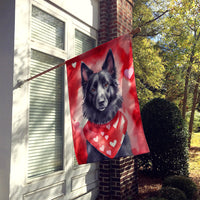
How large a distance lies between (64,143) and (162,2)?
9.85 m

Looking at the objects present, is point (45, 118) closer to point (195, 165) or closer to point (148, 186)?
point (148, 186)

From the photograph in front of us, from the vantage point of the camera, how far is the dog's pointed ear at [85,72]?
11.6 ft

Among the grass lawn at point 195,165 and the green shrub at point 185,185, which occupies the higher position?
the green shrub at point 185,185

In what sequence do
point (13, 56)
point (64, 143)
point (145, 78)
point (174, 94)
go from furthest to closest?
1. point (174, 94)
2. point (145, 78)
3. point (64, 143)
4. point (13, 56)

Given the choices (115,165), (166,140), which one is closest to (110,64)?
(115,165)

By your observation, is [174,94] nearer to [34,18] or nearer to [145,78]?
[145,78]

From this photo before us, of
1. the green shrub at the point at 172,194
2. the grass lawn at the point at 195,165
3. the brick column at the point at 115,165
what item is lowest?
the grass lawn at the point at 195,165

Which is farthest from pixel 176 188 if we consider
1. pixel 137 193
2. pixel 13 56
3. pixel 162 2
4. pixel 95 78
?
pixel 162 2

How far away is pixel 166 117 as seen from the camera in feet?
24.5

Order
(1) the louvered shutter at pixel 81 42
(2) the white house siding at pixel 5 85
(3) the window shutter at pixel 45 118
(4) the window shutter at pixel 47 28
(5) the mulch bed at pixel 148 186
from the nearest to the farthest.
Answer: (2) the white house siding at pixel 5 85
(3) the window shutter at pixel 45 118
(4) the window shutter at pixel 47 28
(1) the louvered shutter at pixel 81 42
(5) the mulch bed at pixel 148 186

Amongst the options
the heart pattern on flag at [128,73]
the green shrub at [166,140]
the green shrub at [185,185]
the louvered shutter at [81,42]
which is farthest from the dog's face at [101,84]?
the green shrub at [166,140]

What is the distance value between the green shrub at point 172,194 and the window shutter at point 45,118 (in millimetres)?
2362

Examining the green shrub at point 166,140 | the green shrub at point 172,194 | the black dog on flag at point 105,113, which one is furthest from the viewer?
the green shrub at point 166,140

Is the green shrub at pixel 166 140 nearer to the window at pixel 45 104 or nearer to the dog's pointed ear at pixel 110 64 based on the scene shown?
the window at pixel 45 104
